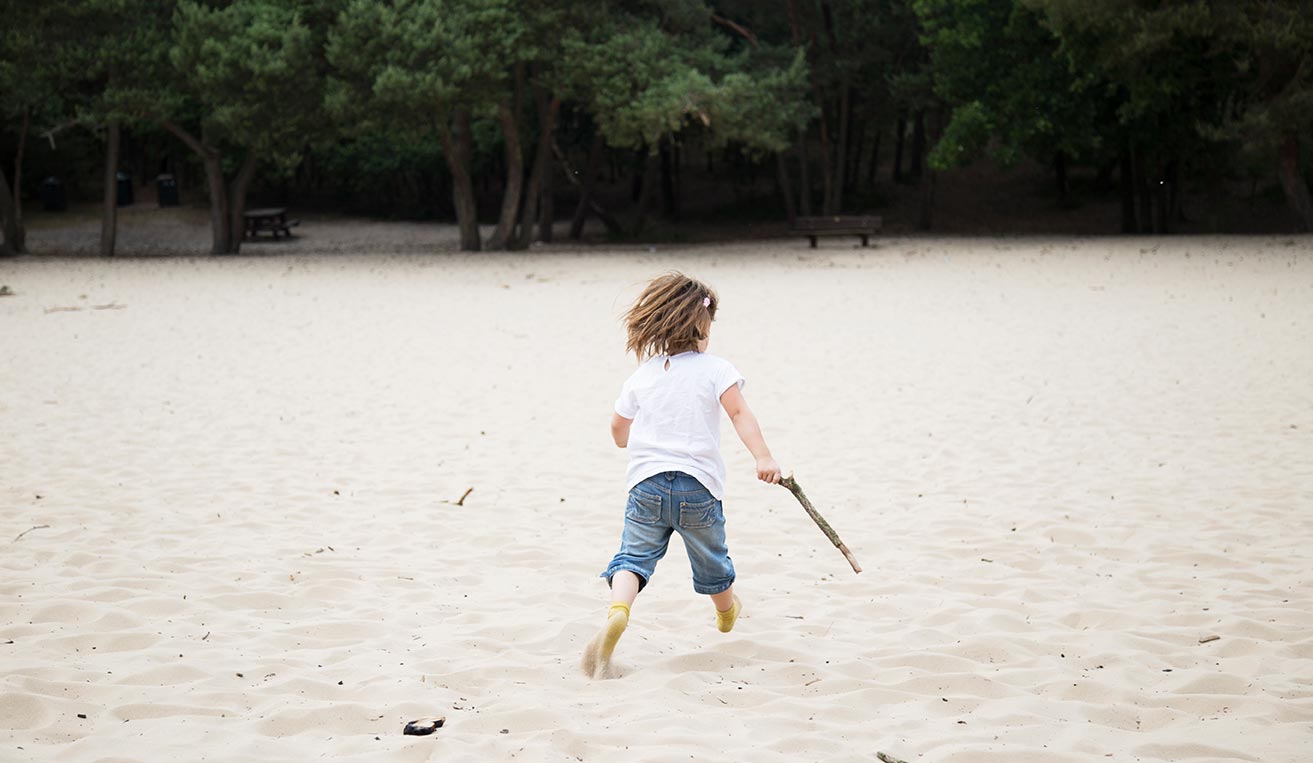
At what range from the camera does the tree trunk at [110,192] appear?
2800 centimetres

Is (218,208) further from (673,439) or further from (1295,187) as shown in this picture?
(673,439)

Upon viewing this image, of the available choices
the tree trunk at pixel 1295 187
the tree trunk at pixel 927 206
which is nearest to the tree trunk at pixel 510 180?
the tree trunk at pixel 927 206

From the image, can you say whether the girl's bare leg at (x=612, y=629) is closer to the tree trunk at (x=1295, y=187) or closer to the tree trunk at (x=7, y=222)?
the tree trunk at (x=1295, y=187)

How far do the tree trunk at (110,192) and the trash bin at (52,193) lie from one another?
1478 centimetres

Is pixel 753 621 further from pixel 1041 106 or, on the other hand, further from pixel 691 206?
pixel 691 206

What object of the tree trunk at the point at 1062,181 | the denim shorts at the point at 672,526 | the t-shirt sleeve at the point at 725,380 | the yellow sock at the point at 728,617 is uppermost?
the tree trunk at the point at 1062,181

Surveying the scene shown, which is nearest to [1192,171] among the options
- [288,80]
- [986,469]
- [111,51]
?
[288,80]

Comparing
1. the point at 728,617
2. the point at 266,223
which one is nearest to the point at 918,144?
the point at 266,223

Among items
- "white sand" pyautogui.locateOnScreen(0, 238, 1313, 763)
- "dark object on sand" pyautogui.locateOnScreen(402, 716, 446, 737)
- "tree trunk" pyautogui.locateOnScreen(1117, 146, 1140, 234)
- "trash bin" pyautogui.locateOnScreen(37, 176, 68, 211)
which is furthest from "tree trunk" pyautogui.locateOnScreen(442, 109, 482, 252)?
"dark object on sand" pyautogui.locateOnScreen(402, 716, 446, 737)

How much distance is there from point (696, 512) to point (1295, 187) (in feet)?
92.1

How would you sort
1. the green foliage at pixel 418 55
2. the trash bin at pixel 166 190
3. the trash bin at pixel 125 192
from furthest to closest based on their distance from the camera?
the trash bin at pixel 125 192 → the trash bin at pixel 166 190 → the green foliage at pixel 418 55

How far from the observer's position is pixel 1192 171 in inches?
1425

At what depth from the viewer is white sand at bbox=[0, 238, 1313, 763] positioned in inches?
145

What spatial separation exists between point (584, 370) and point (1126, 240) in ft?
67.2
